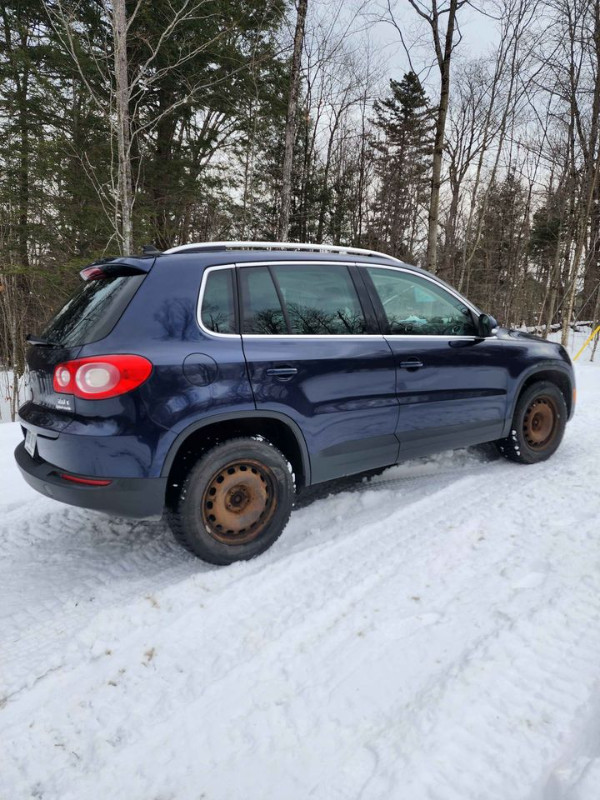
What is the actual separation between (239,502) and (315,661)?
1054 millimetres

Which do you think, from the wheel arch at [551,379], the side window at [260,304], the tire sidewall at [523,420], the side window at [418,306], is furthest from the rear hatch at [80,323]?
the tire sidewall at [523,420]

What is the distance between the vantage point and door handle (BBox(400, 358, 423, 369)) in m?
3.39

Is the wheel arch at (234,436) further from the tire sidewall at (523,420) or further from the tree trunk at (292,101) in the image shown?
the tree trunk at (292,101)

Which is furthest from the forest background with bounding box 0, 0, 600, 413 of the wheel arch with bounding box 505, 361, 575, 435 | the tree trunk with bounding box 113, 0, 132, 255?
the wheel arch with bounding box 505, 361, 575, 435

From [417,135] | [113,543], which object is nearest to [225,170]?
[417,135]

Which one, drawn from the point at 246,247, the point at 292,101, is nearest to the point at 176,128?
the point at 292,101

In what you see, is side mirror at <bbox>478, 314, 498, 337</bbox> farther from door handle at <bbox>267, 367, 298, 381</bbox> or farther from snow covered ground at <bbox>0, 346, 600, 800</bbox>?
door handle at <bbox>267, 367, 298, 381</bbox>

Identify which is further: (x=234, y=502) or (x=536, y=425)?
(x=536, y=425)

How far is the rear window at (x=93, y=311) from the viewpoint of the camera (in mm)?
2529

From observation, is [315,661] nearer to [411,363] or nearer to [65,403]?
[65,403]

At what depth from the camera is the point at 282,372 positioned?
2.85 metres

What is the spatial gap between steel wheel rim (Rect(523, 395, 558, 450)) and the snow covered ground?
1.05 metres

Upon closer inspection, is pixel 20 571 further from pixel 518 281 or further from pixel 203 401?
pixel 518 281

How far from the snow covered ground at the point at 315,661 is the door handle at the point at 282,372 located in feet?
3.53
